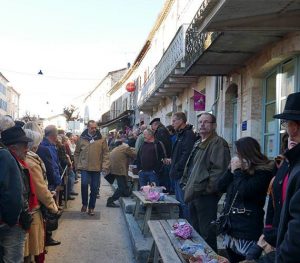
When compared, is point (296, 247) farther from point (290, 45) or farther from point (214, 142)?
point (290, 45)

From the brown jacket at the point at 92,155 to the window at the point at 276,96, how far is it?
3410 mm

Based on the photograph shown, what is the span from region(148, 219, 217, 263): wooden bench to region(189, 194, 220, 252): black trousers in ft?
0.95

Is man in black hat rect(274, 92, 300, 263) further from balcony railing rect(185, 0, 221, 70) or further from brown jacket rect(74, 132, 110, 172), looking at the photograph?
brown jacket rect(74, 132, 110, 172)

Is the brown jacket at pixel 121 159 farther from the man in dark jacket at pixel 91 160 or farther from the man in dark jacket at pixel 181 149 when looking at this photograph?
the man in dark jacket at pixel 181 149

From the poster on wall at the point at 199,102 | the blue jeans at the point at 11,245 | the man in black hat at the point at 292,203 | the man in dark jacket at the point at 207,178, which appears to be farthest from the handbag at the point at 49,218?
the poster on wall at the point at 199,102

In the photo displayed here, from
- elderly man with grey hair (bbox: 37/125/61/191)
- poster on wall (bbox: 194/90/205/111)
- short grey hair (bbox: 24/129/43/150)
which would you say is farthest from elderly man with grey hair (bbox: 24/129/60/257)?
poster on wall (bbox: 194/90/205/111)

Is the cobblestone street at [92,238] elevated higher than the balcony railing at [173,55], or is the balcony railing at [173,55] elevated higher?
the balcony railing at [173,55]

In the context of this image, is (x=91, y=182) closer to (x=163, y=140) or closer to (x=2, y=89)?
(x=163, y=140)

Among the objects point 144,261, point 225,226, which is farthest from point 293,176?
point 144,261

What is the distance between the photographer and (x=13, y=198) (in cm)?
A: 368

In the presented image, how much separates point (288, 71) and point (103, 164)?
4.05m

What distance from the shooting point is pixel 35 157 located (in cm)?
489

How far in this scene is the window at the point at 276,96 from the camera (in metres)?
8.54

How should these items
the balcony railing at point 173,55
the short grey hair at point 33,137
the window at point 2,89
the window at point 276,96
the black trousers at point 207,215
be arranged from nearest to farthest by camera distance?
1. the black trousers at point 207,215
2. the short grey hair at point 33,137
3. the window at point 276,96
4. the balcony railing at point 173,55
5. the window at point 2,89
